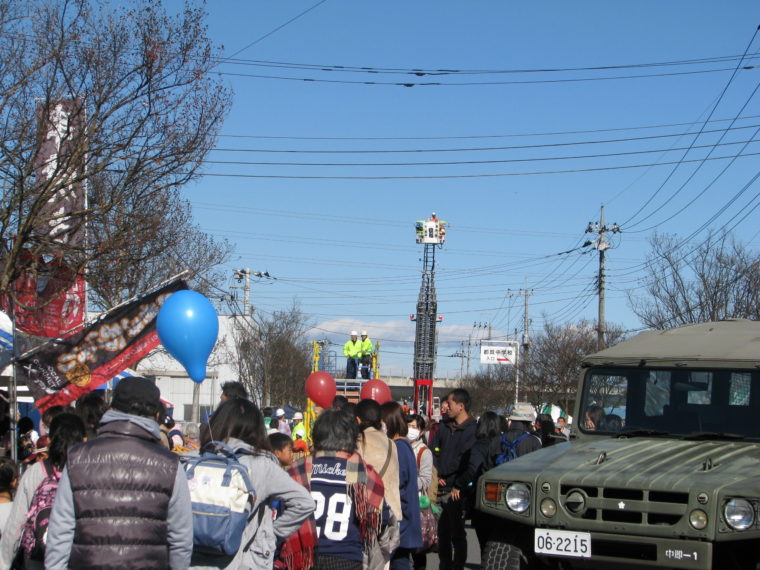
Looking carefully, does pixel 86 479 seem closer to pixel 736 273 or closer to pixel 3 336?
pixel 3 336

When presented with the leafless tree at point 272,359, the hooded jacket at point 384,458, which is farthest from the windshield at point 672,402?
the leafless tree at point 272,359

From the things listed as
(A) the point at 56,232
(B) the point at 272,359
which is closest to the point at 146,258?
(A) the point at 56,232

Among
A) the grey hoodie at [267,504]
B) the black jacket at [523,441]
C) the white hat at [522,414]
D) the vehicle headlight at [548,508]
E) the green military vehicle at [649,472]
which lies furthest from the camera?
the white hat at [522,414]

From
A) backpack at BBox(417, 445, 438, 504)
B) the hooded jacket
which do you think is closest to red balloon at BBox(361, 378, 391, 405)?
backpack at BBox(417, 445, 438, 504)

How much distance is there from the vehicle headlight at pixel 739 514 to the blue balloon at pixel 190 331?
4.23 meters

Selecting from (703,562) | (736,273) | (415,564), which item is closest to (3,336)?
(415,564)

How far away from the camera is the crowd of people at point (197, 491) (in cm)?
405

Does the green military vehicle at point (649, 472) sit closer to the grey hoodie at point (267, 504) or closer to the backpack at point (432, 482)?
the backpack at point (432, 482)

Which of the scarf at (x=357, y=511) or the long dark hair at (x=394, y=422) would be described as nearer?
the scarf at (x=357, y=511)

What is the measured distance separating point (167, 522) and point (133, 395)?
590mm

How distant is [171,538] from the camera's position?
13.8 ft

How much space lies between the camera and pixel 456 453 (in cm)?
901

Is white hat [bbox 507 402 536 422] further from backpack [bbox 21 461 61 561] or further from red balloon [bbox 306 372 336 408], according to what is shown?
backpack [bbox 21 461 61 561]

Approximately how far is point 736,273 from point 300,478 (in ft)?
79.7
